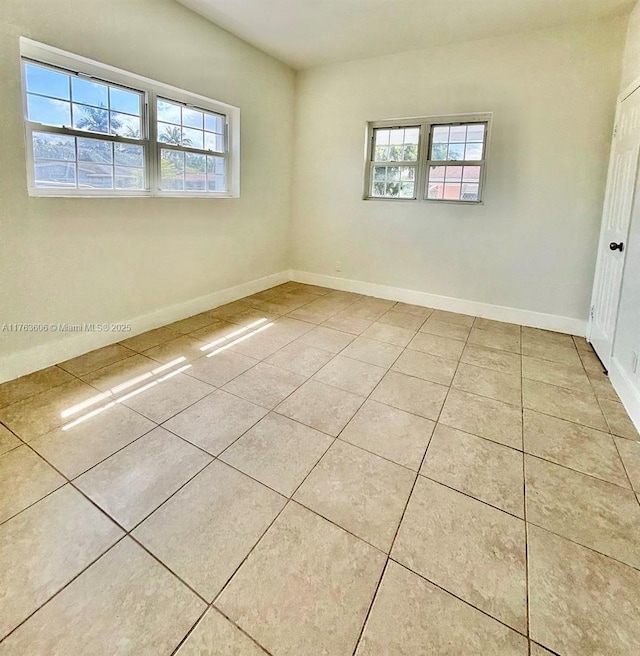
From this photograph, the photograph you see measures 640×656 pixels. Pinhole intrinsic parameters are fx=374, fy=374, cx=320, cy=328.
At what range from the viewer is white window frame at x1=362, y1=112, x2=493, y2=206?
151 inches

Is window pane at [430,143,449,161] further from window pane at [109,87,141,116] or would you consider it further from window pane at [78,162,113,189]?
window pane at [78,162,113,189]

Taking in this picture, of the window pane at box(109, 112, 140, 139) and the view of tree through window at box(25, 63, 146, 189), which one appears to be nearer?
the view of tree through window at box(25, 63, 146, 189)

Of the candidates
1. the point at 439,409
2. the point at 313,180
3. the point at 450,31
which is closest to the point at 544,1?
the point at 450,31

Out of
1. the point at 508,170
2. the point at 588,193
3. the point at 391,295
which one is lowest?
the point at 391,295

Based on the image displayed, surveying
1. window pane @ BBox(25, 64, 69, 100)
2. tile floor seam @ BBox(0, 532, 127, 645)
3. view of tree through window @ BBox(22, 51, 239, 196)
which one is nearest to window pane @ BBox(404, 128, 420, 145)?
view of tree through window @ BBox(22, 51, 239, 196)

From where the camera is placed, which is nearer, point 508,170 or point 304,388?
point 304,388

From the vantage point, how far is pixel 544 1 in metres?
2.92

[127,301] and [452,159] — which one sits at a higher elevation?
[452,159]

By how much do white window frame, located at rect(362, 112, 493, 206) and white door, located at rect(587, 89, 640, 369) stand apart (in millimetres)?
1077

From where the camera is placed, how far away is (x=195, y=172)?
373cm

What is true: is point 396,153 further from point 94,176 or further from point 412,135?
point 94,176

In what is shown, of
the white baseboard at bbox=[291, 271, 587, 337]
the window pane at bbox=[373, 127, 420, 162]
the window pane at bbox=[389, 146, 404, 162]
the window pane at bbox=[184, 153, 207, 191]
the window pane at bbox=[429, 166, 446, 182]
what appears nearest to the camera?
the window pane at bbox=[184, 153, 207, 191]

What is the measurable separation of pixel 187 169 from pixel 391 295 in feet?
8.72

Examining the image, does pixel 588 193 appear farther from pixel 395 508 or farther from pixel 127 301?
pixel 127 301
